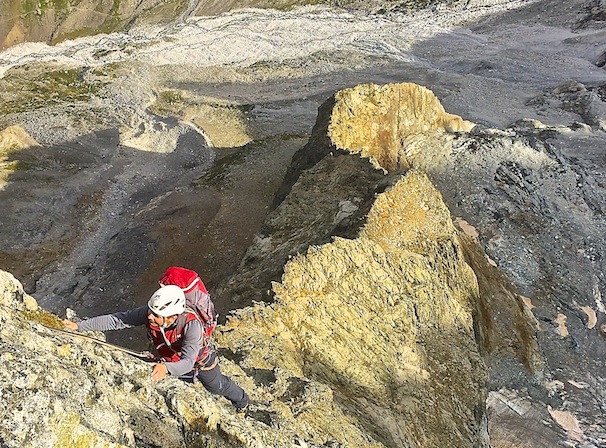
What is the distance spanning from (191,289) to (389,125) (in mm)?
28250

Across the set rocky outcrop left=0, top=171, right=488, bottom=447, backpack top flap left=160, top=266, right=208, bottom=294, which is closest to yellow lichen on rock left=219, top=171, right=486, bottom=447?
rocky outcrop left=0, top=171, right=488, bottom=447

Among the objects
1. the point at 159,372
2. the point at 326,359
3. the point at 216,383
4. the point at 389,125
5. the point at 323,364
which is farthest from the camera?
the point at 389,125

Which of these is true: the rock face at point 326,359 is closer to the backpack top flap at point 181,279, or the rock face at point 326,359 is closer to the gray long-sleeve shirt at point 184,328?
the gray long-sleeve shirt at point 184,328

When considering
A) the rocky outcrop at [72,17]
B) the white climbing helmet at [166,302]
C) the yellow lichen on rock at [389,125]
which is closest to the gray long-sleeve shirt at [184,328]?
the white climbing helmet at [166,302]

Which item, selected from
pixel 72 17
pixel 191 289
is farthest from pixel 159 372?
pixel 72 17

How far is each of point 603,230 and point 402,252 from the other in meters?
21.5

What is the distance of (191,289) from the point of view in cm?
934

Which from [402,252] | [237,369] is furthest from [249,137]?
[237,369]

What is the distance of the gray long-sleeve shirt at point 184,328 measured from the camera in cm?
906

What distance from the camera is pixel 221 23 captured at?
89.1 metres

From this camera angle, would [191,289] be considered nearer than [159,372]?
No

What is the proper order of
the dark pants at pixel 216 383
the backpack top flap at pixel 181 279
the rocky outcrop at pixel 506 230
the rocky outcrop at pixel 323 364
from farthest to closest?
the rocky outcrop at pixel 506 230
the dark pants at pixel 216 383
the backpack top flap at pixel 181 279
the rocky outcrop at pixel 323 364

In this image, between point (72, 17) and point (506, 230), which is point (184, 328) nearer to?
point (506, 230)

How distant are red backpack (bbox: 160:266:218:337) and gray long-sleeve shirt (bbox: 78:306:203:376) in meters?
0.26
